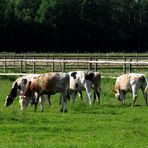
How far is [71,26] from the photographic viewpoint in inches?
4144

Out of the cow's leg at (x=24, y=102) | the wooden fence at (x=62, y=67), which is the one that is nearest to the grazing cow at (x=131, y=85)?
the cow's leg at (x=24, y=102)

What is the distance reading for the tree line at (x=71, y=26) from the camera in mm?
98938

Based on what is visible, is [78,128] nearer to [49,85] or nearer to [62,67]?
[49,85]

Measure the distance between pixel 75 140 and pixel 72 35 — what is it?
295ft

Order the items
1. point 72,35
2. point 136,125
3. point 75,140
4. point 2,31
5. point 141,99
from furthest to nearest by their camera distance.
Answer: point 72,35
point 2,31
point 141,99
point 136,125
point 75,140

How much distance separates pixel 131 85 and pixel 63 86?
3286mm

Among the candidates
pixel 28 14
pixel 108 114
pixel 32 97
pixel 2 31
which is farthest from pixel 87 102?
pixel 28 14

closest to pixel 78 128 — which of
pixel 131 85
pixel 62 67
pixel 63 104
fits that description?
pixel 63 104

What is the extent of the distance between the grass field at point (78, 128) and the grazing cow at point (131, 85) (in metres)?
1.05

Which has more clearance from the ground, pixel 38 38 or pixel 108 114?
pixel 38 38

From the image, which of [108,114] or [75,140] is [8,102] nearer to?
[108,114]

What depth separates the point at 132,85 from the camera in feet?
74.4

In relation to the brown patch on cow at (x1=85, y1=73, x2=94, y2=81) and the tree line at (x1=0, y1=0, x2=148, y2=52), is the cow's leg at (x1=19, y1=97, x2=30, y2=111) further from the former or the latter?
the tree line at (x1=0, y1=0, x2=148, y2=52)

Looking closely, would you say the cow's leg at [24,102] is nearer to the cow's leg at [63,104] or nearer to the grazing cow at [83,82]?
the cow's leg at [63,104]
